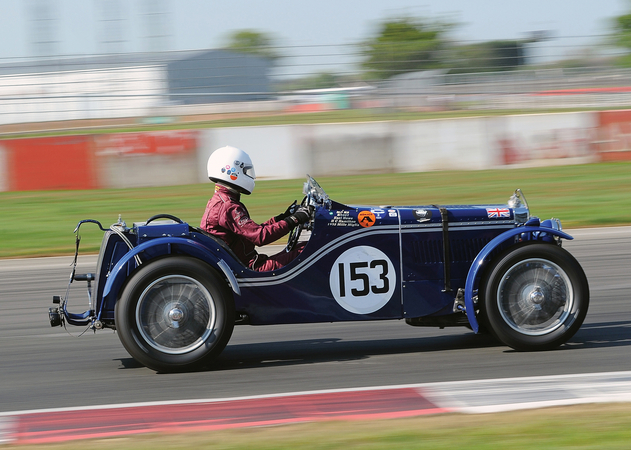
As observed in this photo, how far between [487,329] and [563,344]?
1.79 feet

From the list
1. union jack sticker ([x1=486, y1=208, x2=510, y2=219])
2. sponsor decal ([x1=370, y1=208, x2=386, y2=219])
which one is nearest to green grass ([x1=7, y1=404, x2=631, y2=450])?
sponsor decal ([x1=370, y1=208, x2=386, y2=219])

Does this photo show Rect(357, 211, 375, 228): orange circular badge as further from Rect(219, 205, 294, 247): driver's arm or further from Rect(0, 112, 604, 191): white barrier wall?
Rect(0, 112, 604, 191): white barrier wall

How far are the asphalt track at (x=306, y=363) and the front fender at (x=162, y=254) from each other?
1.98ft

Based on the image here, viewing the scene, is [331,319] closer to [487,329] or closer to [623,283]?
[487,329]

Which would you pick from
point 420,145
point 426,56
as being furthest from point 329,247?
point 426,56

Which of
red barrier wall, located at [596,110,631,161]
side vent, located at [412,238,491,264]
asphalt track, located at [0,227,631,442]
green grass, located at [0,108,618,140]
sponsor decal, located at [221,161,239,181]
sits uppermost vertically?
green grass, located at [0,108,618,140]

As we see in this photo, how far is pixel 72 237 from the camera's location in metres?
12.1

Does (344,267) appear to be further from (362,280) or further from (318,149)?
(318,149)

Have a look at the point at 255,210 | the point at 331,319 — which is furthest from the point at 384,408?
the point at 255,210

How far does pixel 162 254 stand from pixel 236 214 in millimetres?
558

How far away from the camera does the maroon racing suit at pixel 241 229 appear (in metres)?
5.29

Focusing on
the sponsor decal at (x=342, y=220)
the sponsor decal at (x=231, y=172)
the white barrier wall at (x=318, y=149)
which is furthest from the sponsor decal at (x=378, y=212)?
the white barrier wall at (x=318, y=149)

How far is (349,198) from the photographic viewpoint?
47.9 ft

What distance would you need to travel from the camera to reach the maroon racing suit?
5.29m
